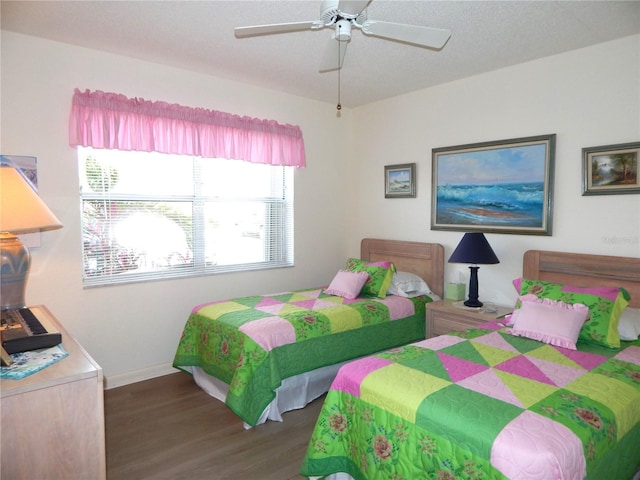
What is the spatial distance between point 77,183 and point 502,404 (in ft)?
10.2

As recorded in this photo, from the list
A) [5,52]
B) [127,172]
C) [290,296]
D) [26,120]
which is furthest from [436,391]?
[5,52]

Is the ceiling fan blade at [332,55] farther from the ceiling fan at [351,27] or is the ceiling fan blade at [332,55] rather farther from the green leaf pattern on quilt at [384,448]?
the green leaf pattern on quilt at [384,448]

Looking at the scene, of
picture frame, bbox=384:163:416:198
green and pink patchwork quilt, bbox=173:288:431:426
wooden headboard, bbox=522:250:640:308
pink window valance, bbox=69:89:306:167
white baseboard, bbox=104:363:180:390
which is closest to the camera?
green and pink patchwork quilt, bbox=173:288:431:426

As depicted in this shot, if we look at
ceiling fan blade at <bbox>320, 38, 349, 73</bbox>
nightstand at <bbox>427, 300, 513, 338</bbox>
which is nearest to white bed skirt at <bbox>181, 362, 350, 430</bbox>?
nightstand at <bbox>427, 300, 513, 338</bbox>

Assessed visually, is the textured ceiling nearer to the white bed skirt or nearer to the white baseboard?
the white bed skirt

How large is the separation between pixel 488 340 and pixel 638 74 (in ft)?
6.70

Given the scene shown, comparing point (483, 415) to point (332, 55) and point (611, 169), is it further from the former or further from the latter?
point (611, 169)

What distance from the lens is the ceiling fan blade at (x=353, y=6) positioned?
1760 millimetres

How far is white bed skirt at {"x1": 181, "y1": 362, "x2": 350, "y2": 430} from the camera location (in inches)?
111

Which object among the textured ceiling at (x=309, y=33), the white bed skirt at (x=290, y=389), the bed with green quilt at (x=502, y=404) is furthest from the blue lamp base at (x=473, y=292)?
the textured ceiling at (x=309, y=33)

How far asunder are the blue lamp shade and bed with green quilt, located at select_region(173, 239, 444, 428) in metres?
0.48

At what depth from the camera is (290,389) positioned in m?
2.96

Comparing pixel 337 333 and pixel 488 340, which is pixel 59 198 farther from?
pixel 488 340

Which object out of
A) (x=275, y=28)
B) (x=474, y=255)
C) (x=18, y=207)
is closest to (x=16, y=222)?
(x=18, y=207)
